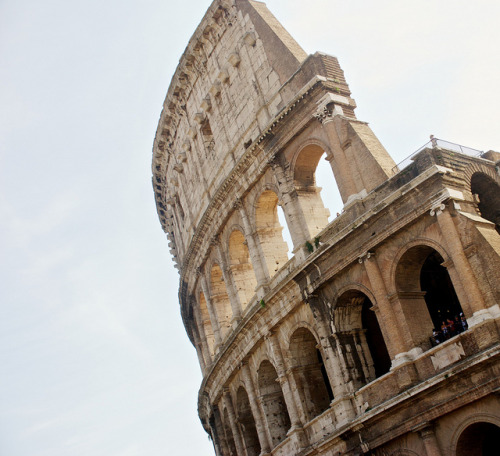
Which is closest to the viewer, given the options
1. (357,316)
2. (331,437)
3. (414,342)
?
(414,342)

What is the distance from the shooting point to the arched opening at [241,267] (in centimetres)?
2241

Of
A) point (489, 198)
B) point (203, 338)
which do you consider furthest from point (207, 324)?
point (489, 198)

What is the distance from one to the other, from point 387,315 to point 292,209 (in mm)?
4660

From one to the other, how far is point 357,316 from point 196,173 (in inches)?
393

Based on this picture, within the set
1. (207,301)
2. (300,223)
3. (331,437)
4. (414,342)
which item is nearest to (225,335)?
(207,301)

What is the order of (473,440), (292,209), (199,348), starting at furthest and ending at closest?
(199,348) < (292,209) < (473,440)

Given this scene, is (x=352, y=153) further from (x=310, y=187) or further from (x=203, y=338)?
(x=203, y=338)

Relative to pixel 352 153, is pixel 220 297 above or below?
above

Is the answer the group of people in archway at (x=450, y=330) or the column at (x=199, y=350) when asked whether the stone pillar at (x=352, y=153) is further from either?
the column at (x=199, y=350)

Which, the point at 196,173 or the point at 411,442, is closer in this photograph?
the point at 411,442

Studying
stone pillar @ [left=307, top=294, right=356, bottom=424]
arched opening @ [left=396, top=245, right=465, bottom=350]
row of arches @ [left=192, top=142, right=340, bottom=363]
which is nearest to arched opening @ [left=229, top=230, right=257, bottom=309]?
row of arches @ [left=192, top=142, right=340, bottom=363]

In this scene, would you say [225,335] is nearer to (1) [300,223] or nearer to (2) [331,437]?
(1) [300,223]

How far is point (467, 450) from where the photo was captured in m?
14.3

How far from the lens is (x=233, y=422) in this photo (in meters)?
22.7
